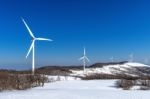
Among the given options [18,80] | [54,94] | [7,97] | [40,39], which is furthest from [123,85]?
[40,39]

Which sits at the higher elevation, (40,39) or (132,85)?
(40,39)

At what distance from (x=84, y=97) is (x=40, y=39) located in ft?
90.1

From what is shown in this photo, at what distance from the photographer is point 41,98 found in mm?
15070

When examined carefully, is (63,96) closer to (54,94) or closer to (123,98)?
(54,94)

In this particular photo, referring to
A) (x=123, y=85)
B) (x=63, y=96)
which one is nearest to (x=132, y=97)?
(x=63, y=96)

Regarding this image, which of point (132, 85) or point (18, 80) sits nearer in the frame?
point (18, 80)

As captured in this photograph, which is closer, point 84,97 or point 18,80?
point 84,97

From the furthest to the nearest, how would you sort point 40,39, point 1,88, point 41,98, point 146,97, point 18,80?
point 40,39 < point 18,80 < point 1,88 < point 146,97 < point 41,98

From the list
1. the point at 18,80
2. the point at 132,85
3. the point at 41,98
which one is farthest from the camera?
the point at 132,85

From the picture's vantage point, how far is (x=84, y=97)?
15539mm

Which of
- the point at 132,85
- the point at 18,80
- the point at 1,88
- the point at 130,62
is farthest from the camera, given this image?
the point at 130,62

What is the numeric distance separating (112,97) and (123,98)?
0.65m

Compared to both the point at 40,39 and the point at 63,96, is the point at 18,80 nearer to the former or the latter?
the point at 63,96

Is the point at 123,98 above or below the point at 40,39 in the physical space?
below
